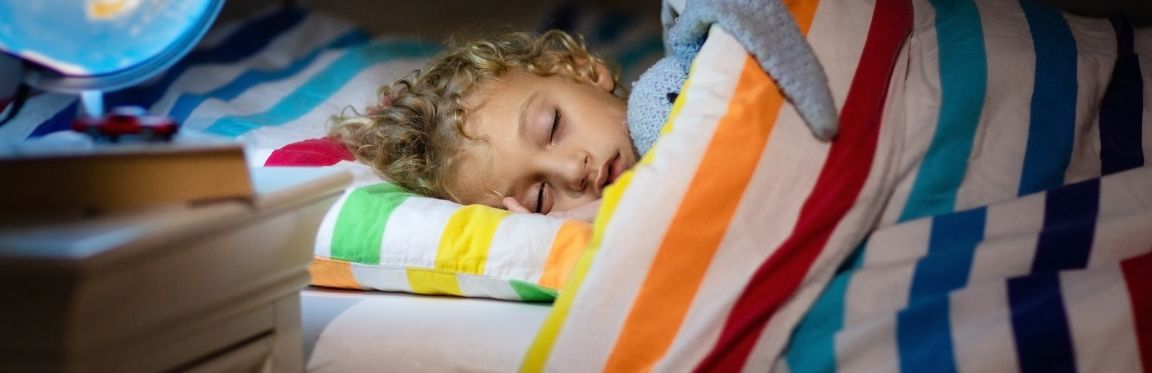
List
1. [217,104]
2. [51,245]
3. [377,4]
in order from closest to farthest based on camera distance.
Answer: [51,245]
[217,104]
[377,4]

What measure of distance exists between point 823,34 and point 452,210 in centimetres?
48

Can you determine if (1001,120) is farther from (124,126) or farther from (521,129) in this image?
(124,126)

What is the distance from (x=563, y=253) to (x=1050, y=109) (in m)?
0.57

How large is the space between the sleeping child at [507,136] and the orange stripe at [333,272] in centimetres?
25

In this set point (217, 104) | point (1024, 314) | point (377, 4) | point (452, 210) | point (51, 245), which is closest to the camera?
point (51, 245)

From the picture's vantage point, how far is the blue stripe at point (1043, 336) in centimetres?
71

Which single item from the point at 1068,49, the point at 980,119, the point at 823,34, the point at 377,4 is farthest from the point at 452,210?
the point at 377,4

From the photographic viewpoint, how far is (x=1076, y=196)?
86 centimetres

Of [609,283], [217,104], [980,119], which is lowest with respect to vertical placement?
[217,104]

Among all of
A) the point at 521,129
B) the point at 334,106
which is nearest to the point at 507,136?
the point at 521,129

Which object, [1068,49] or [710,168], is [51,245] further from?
[1068,49]

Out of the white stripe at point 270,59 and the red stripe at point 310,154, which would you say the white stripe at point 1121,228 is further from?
the white stripe at point 270,59

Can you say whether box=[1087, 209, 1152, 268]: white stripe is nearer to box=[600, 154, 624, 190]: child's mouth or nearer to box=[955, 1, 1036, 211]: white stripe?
box=[955, 1, 1036, 211]: white stripe

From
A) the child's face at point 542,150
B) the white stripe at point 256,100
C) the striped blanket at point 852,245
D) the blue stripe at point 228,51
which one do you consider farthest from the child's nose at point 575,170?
the blue stripe at point 228,51
